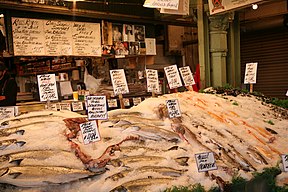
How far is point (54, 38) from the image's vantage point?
5828 mm

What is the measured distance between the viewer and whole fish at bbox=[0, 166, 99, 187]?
1.76 meters

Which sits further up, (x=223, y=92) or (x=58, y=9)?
(x=58, y=9)

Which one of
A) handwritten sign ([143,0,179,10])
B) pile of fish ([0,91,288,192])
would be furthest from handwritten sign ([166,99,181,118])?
handwritten sign ([143,0,179,10])

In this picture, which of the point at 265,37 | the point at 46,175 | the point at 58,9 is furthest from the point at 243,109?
the point at 265,37

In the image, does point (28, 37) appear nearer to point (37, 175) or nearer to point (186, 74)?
point (186, 74)

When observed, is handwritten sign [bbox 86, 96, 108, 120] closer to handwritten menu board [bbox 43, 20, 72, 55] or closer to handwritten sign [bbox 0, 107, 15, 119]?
handwritten sign [bbox 0, 107, 15, 119]

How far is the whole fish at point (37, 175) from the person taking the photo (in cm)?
176

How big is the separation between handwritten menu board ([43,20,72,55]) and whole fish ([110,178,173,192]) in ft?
14.0

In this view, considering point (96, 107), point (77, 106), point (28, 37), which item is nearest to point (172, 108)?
point (96, 107)

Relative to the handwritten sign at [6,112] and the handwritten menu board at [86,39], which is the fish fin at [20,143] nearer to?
the handwritten sign at [6,112]

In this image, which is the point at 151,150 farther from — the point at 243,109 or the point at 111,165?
the point at 243,109

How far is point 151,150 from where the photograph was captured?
7.45 feet

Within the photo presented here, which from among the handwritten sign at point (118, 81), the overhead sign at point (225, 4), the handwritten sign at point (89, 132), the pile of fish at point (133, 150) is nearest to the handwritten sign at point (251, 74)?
the overhead sign at point (225, 4)

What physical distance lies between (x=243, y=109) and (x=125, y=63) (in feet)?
15.1
